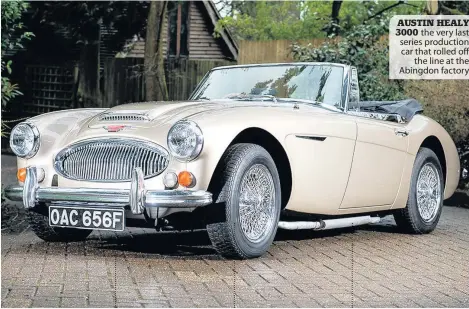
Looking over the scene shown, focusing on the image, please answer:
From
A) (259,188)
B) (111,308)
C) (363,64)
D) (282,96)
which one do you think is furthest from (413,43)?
(111,308)

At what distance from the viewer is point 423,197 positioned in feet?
26.1

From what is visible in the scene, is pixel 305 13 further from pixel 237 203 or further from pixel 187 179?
pixel 187 179

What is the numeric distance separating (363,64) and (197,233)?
6349 mm

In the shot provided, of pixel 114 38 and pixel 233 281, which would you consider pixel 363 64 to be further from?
pixel 114 38

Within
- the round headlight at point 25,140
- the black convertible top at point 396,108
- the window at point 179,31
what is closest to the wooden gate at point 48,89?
the window at point 179,31

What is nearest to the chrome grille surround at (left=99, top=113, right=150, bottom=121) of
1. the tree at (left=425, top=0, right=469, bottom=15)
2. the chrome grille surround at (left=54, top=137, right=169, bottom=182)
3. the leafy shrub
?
the chrome grille surround at (left=54, top=137, right=169, bottom=182)

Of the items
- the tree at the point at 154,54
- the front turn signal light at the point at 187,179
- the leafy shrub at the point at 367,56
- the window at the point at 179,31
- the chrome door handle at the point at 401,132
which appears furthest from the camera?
the window at the point at 179,31

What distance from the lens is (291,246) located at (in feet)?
22.0

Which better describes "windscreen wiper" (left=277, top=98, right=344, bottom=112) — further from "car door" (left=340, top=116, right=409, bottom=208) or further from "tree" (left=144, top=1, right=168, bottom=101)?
"tree" (left=144, top=1, right=168, bottom=101)

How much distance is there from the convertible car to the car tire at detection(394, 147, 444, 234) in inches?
6.5

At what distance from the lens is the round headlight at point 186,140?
551 cm

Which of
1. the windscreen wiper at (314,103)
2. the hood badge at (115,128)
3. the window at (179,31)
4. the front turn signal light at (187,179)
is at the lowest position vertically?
the front turn signal light at (187,179)

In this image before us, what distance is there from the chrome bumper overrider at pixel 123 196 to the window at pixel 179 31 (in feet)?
64.7

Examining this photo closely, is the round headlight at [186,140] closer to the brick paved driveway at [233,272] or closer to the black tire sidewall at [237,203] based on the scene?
the black tire sidewall at [237,203]
